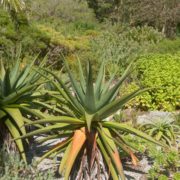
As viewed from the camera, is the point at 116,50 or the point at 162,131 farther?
the point at 116,50

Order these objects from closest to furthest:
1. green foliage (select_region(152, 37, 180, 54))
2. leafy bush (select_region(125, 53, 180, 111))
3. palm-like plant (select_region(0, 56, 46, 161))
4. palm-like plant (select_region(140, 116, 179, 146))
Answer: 1. palm-like plant (select_region(0, 56, 46, 161))
2. palm-like plant (select_region(140, 116, 179, 146))
3. leafy bush (select_region(125, 53, 180, 111))
4. green foliage (select_region(152, 37, 180, 54))

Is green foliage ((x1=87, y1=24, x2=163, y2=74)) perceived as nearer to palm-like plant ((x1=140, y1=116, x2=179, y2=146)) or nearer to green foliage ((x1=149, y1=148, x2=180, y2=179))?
palm-like plant ((x1=140, y1=116, x2=179, y2=146))

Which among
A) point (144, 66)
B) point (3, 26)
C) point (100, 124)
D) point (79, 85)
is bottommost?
point (100, 124)

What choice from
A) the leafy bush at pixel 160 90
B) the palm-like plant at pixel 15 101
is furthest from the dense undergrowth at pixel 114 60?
the palm-like plant at pixel 15 101

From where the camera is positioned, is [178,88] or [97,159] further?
[178,88]

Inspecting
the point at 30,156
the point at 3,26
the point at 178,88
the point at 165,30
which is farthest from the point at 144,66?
the point at 165,30

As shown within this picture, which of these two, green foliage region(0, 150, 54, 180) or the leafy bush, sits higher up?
the leafy bush

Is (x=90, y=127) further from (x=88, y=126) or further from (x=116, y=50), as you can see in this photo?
(x=116, y=50)

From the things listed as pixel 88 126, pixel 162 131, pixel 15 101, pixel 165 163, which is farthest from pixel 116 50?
pixel 88 126

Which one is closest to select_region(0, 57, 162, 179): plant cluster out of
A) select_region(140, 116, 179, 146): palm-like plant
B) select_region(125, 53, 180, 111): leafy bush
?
select_region(140, 116, 179, 146): palm-like plant

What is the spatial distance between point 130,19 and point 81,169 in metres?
28.3

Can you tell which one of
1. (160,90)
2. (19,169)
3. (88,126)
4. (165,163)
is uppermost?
(160,90)

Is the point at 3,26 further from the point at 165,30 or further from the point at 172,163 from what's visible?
the point at 165,30

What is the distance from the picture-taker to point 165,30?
1248 inches
